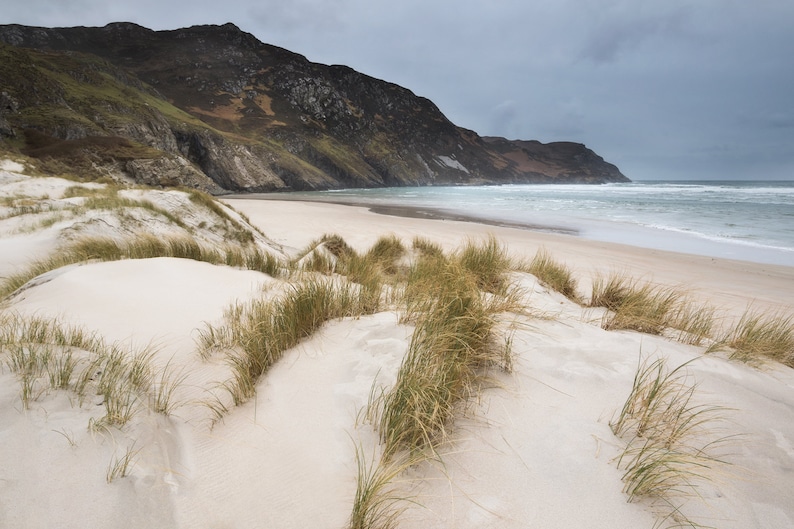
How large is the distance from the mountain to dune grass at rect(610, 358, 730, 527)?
25.9 m

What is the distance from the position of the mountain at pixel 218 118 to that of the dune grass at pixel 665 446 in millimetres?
25931

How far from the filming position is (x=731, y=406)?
194 centimetres

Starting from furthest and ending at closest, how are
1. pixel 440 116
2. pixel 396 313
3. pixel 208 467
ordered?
1. pixel 440 116
2. pixel 396 313
3. pixel 208 467

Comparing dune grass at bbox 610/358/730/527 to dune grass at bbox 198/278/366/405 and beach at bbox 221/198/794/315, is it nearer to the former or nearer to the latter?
dune grass at bbox 198/278/366/405

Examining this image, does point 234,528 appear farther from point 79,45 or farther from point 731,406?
point 79,45

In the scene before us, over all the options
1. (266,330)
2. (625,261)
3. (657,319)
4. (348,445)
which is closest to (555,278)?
(657,319)

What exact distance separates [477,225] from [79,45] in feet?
482

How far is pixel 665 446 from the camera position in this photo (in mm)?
1569

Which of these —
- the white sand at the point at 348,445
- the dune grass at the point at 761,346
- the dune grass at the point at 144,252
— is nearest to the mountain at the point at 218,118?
the dune grass at the point at 144,252

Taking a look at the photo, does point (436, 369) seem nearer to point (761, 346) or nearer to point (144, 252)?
point (761, 346)

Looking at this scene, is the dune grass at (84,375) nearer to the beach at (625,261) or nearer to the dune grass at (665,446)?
the dune grass at (665,446)

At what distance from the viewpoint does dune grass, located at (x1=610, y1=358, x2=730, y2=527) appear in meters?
1.32

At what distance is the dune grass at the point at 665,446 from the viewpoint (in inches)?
51.9

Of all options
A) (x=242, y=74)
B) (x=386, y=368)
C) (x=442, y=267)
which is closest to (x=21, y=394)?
(x=386, y=368)
